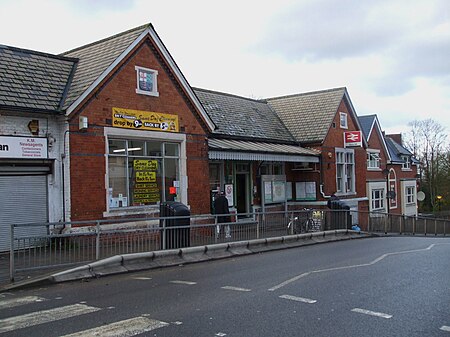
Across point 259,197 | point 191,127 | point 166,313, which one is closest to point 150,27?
point 191,127

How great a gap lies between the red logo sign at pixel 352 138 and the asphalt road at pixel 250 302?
55.2 ft

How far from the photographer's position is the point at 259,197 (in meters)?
22.7

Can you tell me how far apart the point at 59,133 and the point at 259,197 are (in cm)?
1109

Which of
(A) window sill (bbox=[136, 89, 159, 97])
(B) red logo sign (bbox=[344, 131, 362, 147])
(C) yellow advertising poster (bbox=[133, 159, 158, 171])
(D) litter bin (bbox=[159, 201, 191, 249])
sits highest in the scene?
(A) window sill (bbox=[136, 89, 159, 97])

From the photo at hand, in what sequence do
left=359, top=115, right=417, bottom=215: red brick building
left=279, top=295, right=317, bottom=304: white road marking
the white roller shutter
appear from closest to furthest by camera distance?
left=279, top=295, right=317, bottom=304: white road marking, the white roller shutter, left=359, top=115, right=417, bottom=215: red brick building

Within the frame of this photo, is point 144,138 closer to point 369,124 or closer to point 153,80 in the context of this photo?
point 153,80

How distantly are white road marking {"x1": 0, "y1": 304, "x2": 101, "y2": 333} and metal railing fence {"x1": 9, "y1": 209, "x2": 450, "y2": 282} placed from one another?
2687 mm

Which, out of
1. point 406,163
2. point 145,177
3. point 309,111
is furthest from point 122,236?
point 406,163

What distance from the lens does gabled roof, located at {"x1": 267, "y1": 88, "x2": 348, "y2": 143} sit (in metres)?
26.2

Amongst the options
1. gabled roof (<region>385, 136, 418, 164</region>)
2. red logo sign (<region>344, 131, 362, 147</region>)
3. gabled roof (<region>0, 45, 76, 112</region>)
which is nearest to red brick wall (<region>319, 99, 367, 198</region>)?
red logo sign (<region>344, 131, 362, 147</region>)

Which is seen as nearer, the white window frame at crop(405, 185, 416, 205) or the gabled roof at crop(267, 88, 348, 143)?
the gabled roof at crop(267, 88, 348, 143)

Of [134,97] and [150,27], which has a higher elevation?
[150,27]

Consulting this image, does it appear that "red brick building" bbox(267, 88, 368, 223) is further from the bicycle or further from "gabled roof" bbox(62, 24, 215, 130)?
"gabled roof" bbox(62, 24, 215, 130)

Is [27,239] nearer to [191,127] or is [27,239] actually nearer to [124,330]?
[124,330]
